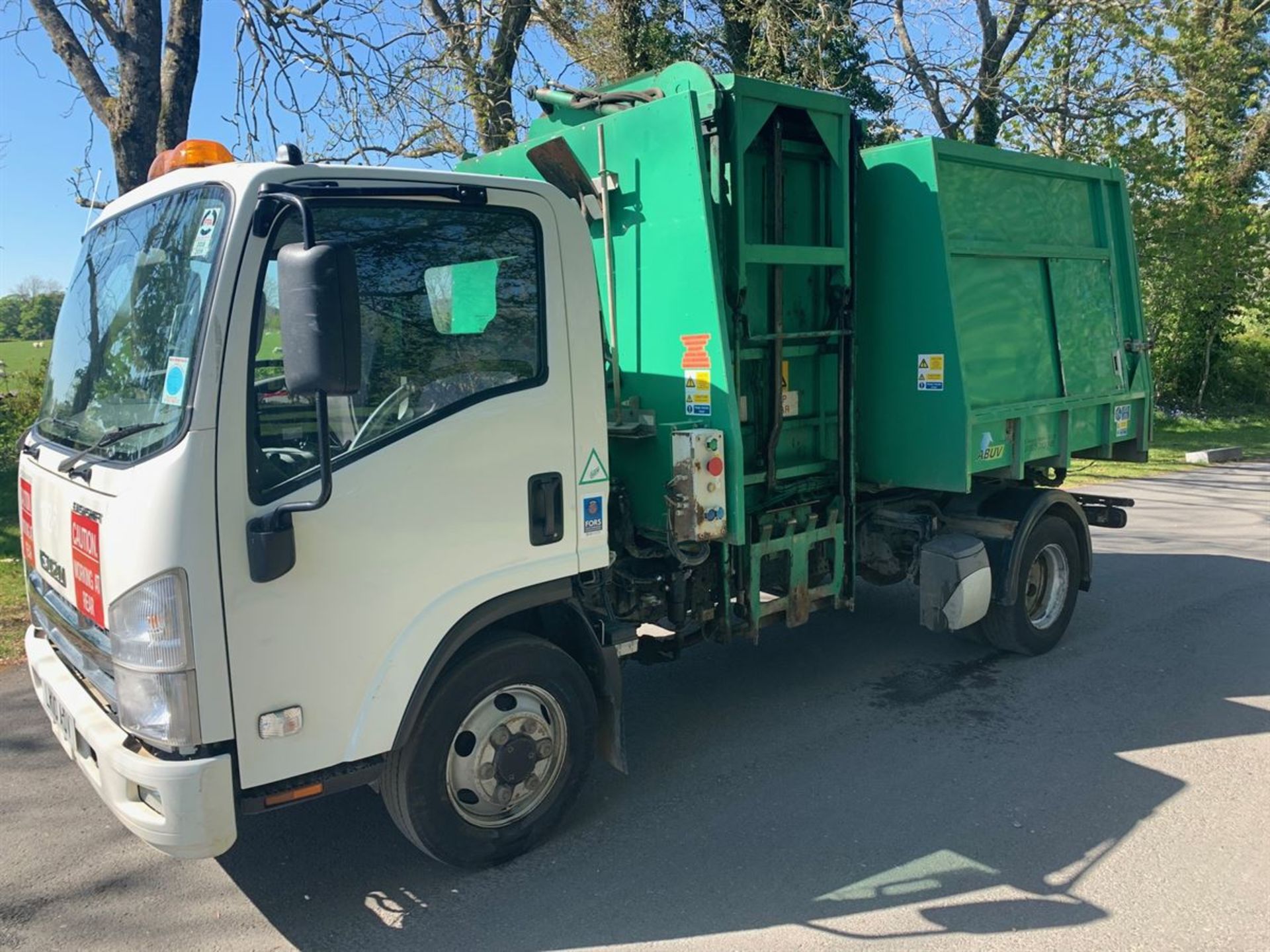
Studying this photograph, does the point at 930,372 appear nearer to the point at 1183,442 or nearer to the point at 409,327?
the point at 409,327

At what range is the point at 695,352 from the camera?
4.27m

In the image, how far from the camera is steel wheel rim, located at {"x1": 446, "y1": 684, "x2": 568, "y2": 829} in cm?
355

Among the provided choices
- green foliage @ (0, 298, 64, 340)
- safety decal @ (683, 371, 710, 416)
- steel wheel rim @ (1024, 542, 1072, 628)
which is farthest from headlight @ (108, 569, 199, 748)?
steel wheel rim @ (1024, 542, 1072, 628)

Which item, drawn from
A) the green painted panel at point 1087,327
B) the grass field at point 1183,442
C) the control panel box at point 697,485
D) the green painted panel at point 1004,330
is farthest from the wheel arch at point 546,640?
the grass field at point 1183,442

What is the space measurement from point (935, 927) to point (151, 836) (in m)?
2.56

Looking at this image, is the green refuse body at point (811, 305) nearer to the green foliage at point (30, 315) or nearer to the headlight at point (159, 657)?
the headlight at point (159, 657)

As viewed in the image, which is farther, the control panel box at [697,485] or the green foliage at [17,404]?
the green foliage at [17,404]

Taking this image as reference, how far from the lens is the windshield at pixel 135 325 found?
2.94 metres

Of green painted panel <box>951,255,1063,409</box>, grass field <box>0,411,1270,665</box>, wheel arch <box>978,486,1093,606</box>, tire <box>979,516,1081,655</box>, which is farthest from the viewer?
grass field <box>0,411,1270,665</box>

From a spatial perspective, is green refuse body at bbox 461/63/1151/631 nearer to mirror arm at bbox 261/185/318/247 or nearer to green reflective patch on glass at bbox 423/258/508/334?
green reflective patch on glass at bbox 423/258/508/334

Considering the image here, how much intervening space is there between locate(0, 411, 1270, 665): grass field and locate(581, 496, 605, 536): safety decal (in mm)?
4360

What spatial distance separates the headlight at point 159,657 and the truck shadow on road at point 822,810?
958 mm

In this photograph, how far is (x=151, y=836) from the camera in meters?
2.87

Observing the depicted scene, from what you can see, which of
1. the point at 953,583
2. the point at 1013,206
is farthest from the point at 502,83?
the point at 953,583
